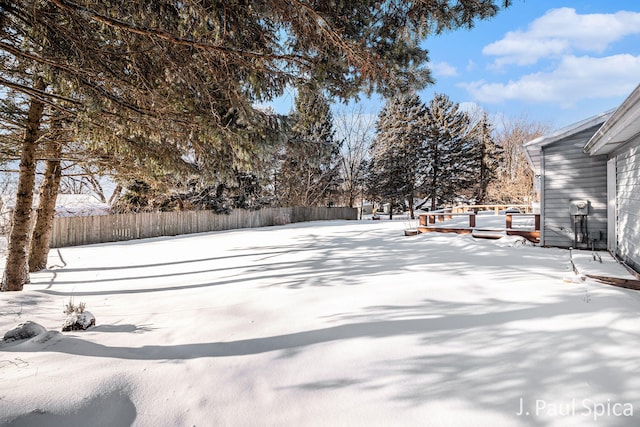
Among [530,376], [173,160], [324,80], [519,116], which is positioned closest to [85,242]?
[173,160]

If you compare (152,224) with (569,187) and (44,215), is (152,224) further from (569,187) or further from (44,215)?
(569,187)

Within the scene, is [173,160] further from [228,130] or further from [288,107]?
[288,107]

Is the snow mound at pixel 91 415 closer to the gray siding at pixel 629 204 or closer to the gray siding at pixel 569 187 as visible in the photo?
the gray siding at pixel 629 204

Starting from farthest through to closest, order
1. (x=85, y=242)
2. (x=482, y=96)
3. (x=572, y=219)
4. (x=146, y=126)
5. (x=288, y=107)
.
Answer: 1. (x=482, y=96)
2. (x=85, y=242)
3. (x=572, y=219)
4. (x=288, y=107)
5. (x=146, y=126)

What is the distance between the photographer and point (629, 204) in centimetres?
508

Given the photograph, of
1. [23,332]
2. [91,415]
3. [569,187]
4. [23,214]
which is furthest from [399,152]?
[91,415]

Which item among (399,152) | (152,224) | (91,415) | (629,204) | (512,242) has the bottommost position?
(91,415)

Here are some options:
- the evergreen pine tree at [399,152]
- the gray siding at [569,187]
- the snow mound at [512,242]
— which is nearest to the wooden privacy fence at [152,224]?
the evergreen pine tree at [399,152]

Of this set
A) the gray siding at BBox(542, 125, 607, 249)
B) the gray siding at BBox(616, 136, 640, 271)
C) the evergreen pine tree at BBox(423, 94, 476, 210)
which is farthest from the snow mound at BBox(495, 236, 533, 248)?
the evergreen pine tree at BBox(423, 94, 476, 210)

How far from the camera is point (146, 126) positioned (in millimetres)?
4133

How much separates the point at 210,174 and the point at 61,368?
3205 millimetres

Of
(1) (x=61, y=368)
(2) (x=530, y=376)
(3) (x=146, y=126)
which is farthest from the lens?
(3) (x=146, y=126)

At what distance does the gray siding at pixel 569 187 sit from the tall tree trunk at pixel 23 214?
11.1 metres

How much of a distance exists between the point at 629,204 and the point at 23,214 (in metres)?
10.7
